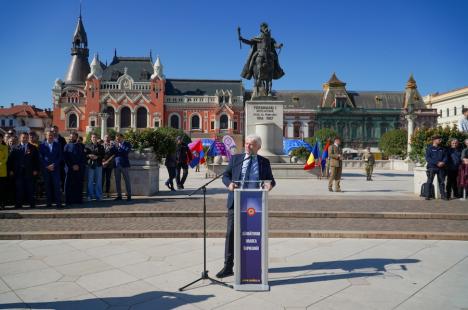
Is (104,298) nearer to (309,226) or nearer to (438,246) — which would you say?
(309,226)

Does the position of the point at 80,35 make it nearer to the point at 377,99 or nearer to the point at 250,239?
the point at 377,99

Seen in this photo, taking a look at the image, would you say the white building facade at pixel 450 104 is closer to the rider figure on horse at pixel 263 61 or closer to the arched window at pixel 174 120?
the arched window at pixel 174 120

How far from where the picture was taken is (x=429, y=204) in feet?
31.2

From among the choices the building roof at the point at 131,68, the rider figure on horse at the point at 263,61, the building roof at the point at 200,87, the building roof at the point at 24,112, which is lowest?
the rider figure on horse at the point at 263,61

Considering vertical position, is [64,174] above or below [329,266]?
above

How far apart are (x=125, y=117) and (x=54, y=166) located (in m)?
59.8

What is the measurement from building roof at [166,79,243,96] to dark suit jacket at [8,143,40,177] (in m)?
61.8

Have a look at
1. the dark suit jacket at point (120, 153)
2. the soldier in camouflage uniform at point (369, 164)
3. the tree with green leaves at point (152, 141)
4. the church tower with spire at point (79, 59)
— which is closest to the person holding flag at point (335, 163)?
the tree with green leaves at point (152, 141)

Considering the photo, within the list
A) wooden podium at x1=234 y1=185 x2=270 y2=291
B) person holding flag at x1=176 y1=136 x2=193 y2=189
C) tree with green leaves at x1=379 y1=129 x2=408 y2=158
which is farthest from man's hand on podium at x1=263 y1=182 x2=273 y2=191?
tree with green leaves at x1=379 y1=129 x2=408 y2=158

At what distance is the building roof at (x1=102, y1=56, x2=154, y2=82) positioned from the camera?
2702 inches

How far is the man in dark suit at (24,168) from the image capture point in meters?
8.70

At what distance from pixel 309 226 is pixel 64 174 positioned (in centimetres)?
671

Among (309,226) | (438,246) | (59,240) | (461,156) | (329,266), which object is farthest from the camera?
(461,156)

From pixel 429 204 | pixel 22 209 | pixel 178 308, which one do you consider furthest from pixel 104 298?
pixel 429 204
